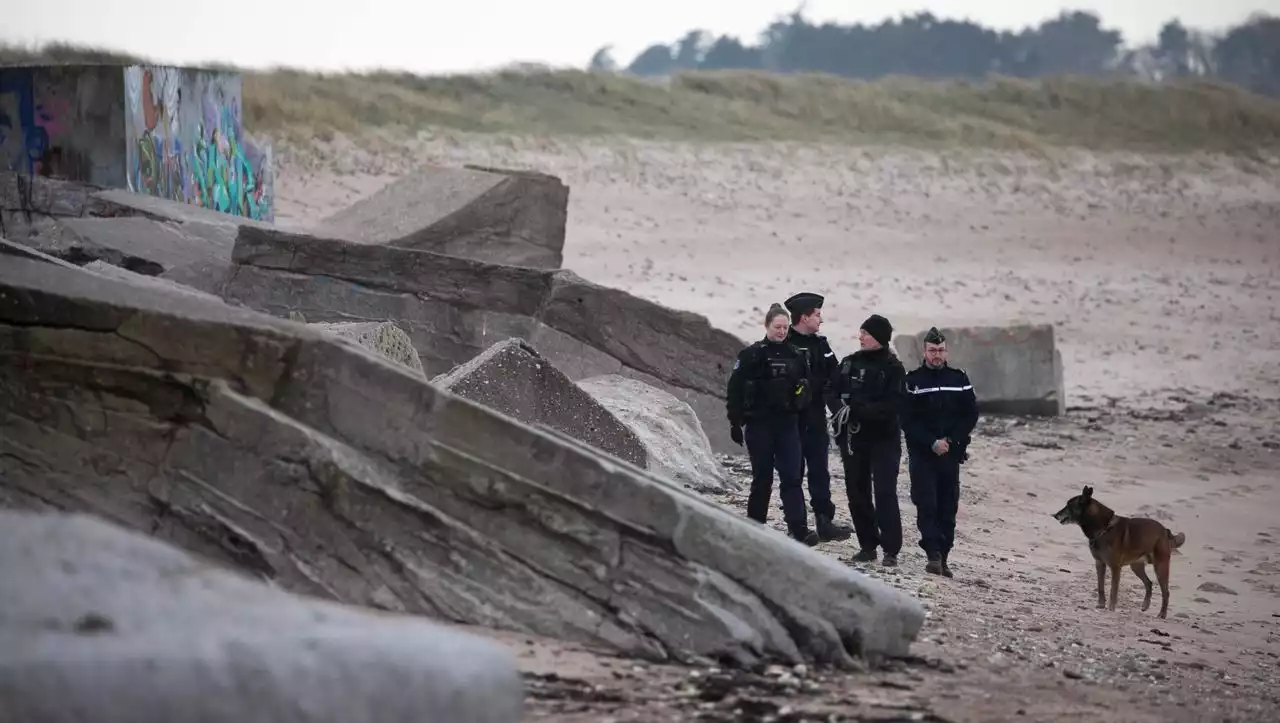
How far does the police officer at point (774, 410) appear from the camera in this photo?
777 centimetres

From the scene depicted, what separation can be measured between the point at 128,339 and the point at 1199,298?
18.3 meters

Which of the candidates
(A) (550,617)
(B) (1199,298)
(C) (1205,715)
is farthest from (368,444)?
(B) (1199,298)

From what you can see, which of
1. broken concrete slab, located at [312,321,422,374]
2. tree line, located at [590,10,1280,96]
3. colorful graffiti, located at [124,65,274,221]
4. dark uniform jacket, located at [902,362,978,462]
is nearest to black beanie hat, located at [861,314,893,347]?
dark uniform jacket, located at [902,362,978,462]

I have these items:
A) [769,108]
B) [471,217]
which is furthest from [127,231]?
[769,108]

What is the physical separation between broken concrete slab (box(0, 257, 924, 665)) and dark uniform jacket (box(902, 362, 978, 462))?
2835mm

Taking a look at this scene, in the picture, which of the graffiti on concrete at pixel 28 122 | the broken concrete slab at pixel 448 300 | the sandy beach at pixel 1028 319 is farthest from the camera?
the graffiti on concrete at pixel 28 122

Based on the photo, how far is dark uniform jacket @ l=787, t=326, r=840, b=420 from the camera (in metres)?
7.92

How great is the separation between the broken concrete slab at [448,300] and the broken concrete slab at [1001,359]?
3.44m

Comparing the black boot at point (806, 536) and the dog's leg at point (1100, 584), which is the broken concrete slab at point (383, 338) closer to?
the black boot at point (806, 536)

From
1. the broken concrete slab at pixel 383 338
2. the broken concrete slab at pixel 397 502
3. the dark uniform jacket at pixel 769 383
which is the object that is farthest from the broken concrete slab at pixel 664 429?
the broken concrete slab at pixel 397 502

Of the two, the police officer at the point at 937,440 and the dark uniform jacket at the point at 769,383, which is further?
the police officer at the point at 937,440

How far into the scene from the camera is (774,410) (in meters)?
7.82

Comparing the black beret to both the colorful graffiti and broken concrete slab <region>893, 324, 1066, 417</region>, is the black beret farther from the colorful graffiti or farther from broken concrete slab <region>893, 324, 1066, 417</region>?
the colorful graffiti

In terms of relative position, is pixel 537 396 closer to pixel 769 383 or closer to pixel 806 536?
pixel 769 383
